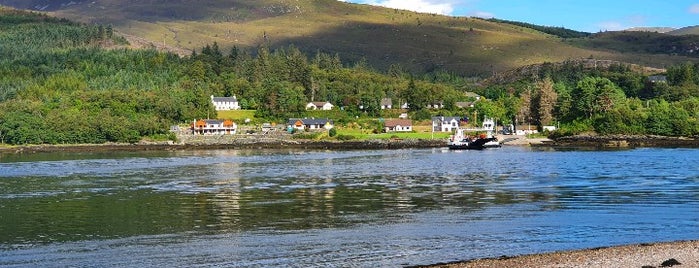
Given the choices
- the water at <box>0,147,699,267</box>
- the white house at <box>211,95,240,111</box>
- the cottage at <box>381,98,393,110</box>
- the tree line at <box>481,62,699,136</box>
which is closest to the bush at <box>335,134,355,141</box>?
the tree line at <box>481,62,699,136</box>

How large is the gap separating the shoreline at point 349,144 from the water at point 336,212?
26202mm

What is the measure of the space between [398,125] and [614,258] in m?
81.8

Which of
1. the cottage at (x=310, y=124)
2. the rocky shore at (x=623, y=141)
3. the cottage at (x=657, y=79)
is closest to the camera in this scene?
the rocky shore at (x=623, y=141)

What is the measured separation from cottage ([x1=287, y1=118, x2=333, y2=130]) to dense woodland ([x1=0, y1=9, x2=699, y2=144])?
3.75 meters

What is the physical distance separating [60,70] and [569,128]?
72.5 m

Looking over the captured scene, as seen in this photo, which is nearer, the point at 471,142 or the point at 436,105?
the point at 471,142

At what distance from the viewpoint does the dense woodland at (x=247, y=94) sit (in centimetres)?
9512

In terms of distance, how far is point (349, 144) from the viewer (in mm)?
89812

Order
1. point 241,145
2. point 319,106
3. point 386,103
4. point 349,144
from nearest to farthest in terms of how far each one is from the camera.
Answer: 1. point 349,144
2. point 241,145
3. point 319,106
4. point 386,103

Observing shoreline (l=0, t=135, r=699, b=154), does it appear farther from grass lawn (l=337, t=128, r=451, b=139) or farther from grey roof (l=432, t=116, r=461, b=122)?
grey roof (l=432, t=116, r=461, b=122)

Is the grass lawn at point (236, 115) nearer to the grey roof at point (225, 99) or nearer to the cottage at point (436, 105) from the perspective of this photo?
the grey roof at point (225, 99)

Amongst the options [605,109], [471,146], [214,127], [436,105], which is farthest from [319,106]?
[605,109]

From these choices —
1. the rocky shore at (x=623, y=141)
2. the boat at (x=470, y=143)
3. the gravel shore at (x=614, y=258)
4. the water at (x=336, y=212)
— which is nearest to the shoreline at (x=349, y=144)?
the rocky shore at (x=623, y=141)

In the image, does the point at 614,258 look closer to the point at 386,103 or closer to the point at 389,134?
the point at 389,134
